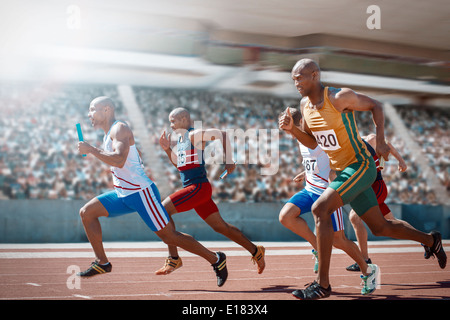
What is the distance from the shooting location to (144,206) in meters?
5.87

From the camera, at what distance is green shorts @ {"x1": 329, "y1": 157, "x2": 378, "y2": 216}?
16.7 ft

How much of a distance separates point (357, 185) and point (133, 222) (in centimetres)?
887

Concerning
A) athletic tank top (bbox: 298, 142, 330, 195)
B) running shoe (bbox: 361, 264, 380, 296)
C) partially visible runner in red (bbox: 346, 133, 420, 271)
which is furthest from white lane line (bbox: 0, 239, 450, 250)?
running shoe (bbox: 361, 264, 380, 296)

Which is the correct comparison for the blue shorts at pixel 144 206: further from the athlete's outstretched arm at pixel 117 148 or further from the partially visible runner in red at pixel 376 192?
the partially visible runner in red at pixel 376 192

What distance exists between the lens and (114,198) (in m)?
6.02

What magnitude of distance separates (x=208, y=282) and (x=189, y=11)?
13470mm

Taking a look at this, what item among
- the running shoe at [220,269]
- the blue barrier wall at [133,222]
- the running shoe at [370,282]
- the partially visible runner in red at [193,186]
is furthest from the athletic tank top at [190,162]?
the blue barrier wall at [133,222]

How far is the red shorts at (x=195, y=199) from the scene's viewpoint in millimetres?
6531

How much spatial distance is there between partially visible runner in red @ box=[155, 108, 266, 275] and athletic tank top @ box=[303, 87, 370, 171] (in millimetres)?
1442

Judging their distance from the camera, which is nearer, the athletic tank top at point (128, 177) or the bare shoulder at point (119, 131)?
the bare shoulder at point (119, 131)

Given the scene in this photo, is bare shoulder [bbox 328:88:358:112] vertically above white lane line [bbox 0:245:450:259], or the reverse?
bare shoulder [bbox 328:88:358:112]

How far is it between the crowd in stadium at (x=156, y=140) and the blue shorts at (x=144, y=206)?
33.5 ft

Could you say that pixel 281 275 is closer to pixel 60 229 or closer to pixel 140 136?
pixel 60 229

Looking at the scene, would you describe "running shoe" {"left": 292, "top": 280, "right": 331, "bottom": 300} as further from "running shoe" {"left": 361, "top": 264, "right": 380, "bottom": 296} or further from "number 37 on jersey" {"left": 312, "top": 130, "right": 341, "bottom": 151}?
"number 37 on jersey" {"left": 312, "top": 130, "right": 341, "bottom": 151}
